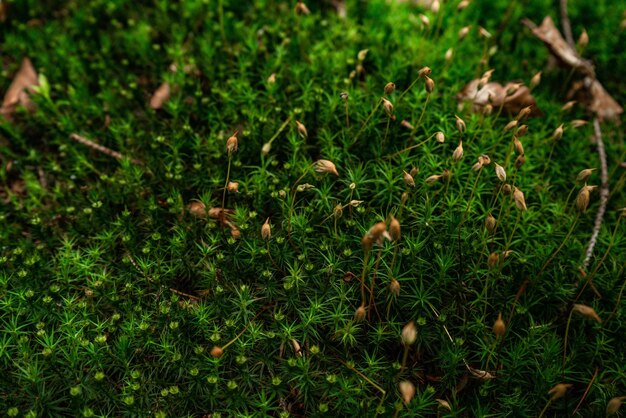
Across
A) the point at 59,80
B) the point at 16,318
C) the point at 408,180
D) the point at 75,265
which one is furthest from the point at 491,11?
the point at 16,318

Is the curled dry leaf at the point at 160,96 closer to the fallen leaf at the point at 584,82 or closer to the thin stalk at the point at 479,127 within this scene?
the thin stalk at the point at 479,127

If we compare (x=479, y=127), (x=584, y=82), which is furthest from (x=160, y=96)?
(x=584, y=82)

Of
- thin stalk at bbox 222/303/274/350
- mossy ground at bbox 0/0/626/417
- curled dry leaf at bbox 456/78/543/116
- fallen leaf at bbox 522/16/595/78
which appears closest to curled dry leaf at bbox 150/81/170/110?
mossy ground at bbox 0/0/626/417

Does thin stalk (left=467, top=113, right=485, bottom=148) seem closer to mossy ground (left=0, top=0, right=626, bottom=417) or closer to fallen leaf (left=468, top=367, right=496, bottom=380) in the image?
mossy ground (left=0, top=0, right=626, bottom=417)

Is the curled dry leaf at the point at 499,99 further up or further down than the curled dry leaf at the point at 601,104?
further up

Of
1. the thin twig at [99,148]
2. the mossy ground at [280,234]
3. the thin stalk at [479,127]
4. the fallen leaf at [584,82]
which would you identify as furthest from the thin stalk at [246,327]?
the fallen leaf at [584,82]
